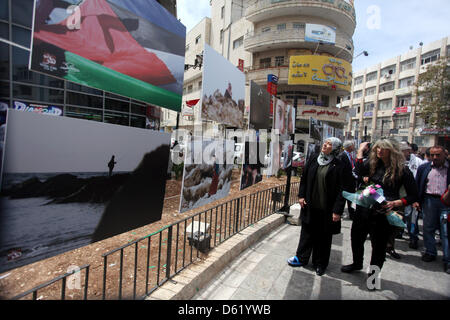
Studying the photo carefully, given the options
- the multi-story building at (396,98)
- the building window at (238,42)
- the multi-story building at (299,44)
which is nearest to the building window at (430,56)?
the multi-story building at (396,98)

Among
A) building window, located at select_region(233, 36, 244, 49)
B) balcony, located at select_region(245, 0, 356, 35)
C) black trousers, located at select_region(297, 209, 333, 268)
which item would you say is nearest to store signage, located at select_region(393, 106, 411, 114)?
balcony, located at select_region(245, 0, 356, 35)

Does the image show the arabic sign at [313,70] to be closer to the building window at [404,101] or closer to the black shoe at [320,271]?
the building window at [404,101]

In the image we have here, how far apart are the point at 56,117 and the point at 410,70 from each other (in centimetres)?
4912

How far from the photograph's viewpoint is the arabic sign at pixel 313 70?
78.7 ft

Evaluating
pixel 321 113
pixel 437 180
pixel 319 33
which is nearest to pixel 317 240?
pixel 437 180

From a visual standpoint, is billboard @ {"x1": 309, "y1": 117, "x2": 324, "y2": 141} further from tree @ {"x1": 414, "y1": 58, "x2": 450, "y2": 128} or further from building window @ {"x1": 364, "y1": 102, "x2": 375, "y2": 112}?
building window @ {"x1": 364, "y1": 102, "x2": 375, "y2": 112}

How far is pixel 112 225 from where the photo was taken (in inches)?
83.4

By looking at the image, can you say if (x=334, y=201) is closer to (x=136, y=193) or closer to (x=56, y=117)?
(x=136, y=193)

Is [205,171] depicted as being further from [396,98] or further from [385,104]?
[385,104]

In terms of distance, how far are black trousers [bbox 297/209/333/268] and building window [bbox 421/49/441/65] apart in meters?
44.0

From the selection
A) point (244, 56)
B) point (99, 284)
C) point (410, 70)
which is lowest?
point (99, 284)

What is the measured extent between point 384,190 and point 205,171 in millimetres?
2330
